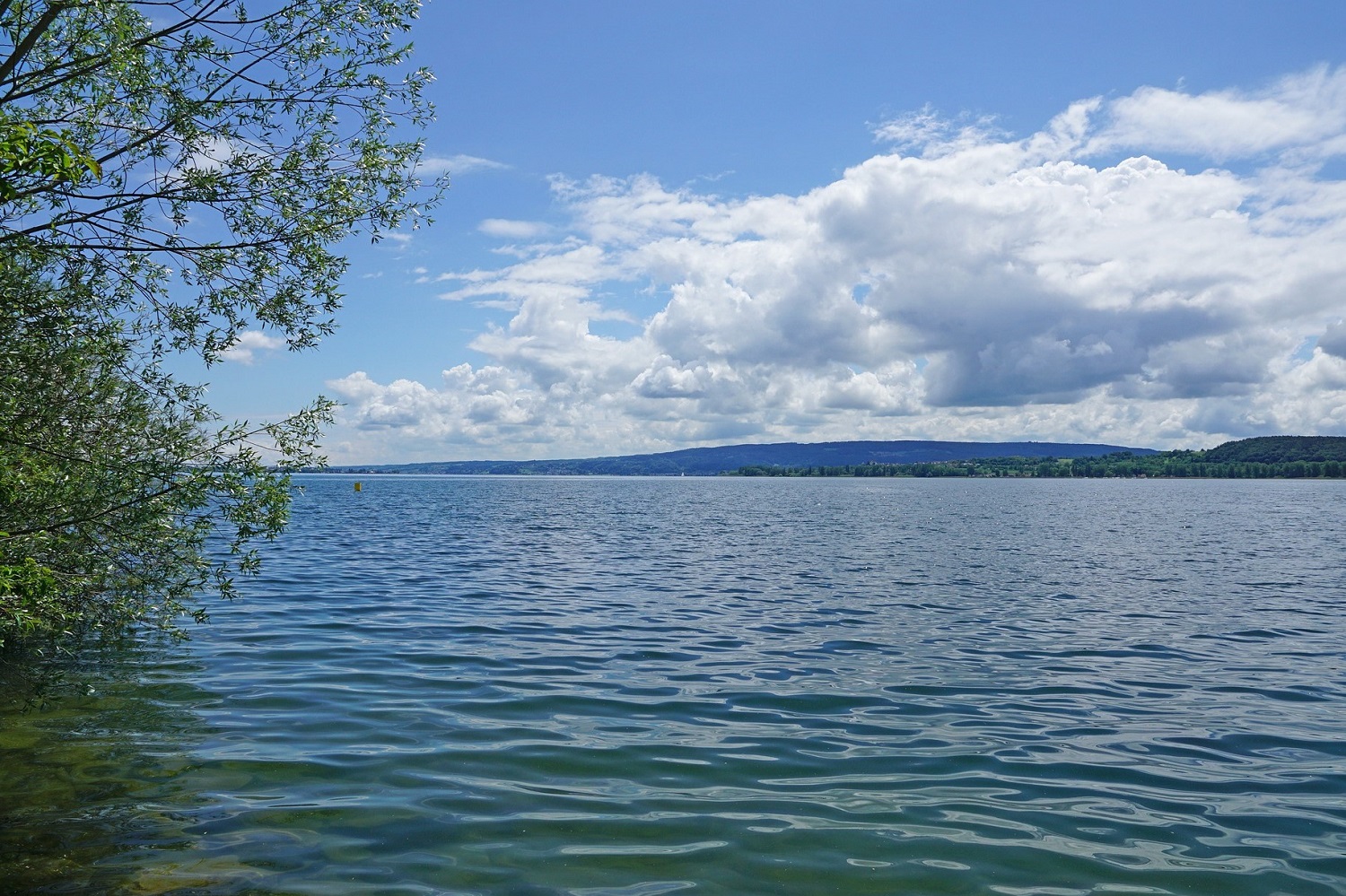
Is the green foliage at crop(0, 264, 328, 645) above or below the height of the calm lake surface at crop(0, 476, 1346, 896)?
above

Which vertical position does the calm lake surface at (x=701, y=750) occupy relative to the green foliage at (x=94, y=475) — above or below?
below

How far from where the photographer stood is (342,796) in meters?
12.3

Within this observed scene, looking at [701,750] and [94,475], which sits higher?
[94,475]

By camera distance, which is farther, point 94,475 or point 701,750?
point 701,750

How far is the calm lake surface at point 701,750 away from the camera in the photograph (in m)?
10.3


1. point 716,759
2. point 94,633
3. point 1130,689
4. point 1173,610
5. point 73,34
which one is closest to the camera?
point 73,34

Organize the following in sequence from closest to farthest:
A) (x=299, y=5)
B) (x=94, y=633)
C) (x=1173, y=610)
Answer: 1. (x=299, y=5)
2. (x=94, y=633)
3. (x=1173, y=610)

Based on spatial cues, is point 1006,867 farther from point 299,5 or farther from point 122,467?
point 299,5

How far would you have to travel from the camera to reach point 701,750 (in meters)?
14.5

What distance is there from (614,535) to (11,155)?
55.4m

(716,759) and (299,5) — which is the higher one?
(299,5)

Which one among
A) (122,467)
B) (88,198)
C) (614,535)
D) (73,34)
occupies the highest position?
(73,34)

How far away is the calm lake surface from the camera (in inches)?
404

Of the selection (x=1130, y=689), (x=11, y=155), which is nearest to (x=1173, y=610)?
(x=1130, y=689)
